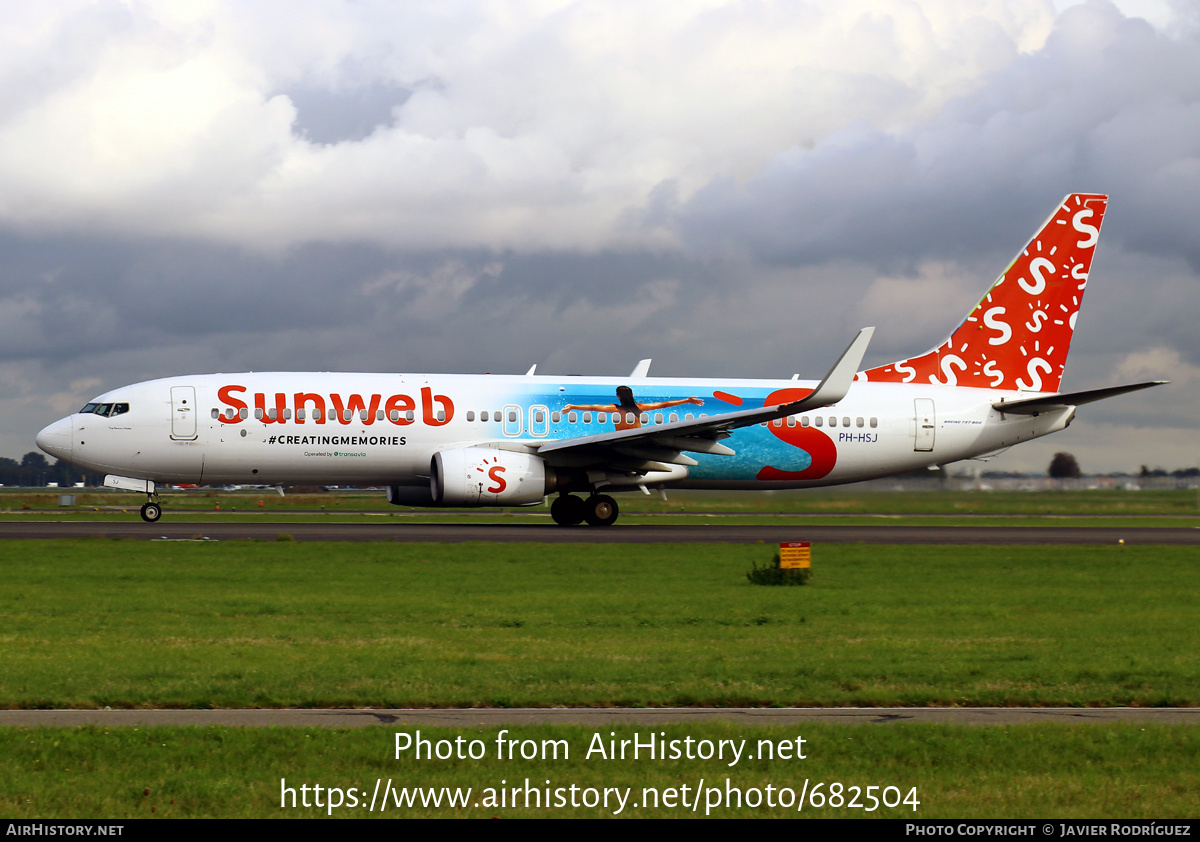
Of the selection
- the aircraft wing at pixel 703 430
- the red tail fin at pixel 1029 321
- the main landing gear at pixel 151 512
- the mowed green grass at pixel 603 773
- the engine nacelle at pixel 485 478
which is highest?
the red tail fin at pixel 1029 321

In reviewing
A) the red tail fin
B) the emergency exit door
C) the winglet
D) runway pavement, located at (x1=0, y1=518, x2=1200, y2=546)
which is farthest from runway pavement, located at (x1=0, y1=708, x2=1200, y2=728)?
the red tail fin

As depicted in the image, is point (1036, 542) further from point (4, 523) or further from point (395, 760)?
point (4, 523)

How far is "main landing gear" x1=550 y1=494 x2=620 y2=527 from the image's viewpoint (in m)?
36.2

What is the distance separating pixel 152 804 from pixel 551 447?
27.2 m

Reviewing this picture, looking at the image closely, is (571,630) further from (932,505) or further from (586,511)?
(932,505)

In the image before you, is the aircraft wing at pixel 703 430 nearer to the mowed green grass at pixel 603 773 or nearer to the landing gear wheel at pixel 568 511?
the landing gear wheel at pixel 568 511

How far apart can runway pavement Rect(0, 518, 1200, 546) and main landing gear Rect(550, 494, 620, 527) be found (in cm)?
39

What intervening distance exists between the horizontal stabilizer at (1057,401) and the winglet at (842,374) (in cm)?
858

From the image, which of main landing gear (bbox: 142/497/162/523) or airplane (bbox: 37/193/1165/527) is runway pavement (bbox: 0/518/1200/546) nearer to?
main landing gear (bbox: 142/497/162/523)

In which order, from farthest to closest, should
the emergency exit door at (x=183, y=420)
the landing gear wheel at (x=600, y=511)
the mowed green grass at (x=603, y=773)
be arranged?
the landing gear wheel at (x=600, y=511) < the emergency exit door at (x=183, y=420) < the mowed green grass at (x=603, y=773)

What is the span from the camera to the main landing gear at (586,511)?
3619 centimetres

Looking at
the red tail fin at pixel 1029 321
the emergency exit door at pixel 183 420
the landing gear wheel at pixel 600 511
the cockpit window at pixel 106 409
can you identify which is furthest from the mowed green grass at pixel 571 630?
the red tail fin at pixel 1029 321

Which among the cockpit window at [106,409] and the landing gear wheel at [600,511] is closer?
the cockpit window at [106,409]
